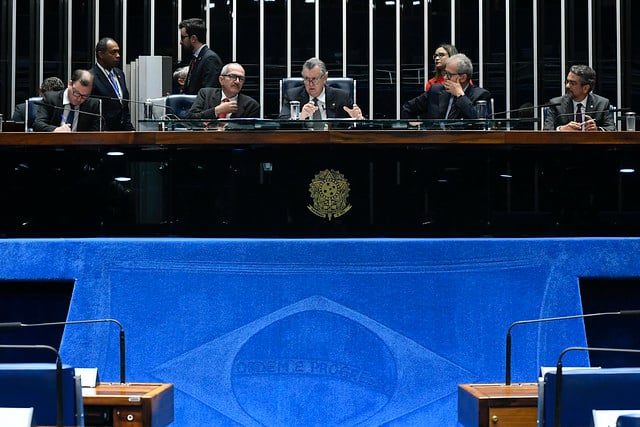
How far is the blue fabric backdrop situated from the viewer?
16.1 feet

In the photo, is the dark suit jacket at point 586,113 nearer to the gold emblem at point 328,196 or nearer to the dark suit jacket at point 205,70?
the gold emblem at point 328,196

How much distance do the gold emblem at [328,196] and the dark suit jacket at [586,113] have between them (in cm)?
122

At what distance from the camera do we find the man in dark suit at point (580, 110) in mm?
5465

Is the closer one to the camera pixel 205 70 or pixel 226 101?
pixel 226 101

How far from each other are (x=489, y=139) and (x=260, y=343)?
1581 millimetres

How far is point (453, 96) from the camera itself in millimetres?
5984

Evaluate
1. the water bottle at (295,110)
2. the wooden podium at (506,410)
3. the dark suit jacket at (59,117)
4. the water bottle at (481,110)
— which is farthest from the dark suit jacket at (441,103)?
the wooden podium at (506,410)

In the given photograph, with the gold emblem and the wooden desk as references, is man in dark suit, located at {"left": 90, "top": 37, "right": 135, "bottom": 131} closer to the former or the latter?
the gold emblem

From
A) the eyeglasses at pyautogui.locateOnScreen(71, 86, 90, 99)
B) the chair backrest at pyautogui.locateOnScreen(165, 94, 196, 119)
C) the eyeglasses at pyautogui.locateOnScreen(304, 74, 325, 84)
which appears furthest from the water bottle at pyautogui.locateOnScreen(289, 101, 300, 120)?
the eyeglasses at pyautogui.locateOnScreen(71, 86, 90, 99)

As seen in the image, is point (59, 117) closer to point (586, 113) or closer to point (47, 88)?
point (47, 88)

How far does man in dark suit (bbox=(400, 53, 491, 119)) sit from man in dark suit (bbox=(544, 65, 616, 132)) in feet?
1.36

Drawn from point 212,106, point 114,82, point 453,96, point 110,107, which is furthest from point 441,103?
point 114,82

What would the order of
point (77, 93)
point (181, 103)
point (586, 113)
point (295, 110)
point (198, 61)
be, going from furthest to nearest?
point (198, 61) → point (181, 103) → point (77, 93) → point (295, 110) → point (586, 113)

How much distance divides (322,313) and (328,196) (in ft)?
2.21
